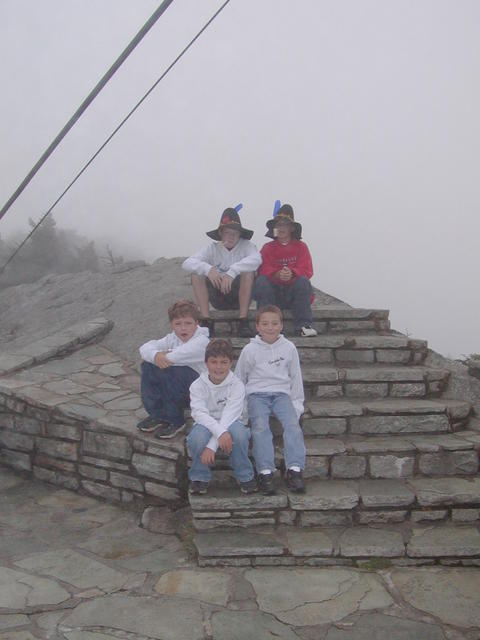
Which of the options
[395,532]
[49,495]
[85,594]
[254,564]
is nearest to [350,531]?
[395,532]

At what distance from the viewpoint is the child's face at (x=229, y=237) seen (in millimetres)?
5184

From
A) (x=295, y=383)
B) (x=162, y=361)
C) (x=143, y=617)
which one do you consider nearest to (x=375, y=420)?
(x=295, y=383)

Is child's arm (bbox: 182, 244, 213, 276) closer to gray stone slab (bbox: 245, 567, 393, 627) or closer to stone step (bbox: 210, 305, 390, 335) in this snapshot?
stone step (bbox: 210, 305, 390, 335)

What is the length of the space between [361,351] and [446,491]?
1.68 metres

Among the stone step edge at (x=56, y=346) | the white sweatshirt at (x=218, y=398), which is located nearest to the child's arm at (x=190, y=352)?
the white sweatshirt at (x=218, y=398)

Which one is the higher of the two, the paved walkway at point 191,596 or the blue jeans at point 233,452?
the blue jeans at point 233,452

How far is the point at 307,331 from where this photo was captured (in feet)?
16.5

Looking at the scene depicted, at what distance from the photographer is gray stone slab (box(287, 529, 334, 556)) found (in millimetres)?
3248

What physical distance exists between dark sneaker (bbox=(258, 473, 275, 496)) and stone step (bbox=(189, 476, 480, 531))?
1.4 inches

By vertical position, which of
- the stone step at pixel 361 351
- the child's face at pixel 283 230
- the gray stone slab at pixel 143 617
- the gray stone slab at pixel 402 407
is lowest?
the gray stone slab at pixel 143 617

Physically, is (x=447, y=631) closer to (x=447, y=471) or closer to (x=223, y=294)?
(x=447, y=471)

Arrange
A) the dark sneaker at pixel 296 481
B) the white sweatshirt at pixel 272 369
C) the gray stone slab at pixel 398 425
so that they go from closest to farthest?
the dark sneaker at pixel 296 481
the white sweatshirt at pixel 272 369
the gray stone slab at pixel 398 425

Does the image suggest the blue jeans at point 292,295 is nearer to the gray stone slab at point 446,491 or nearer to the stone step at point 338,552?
the gray stone slab at point 446,491

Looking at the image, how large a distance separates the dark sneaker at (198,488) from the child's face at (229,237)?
2.42m
